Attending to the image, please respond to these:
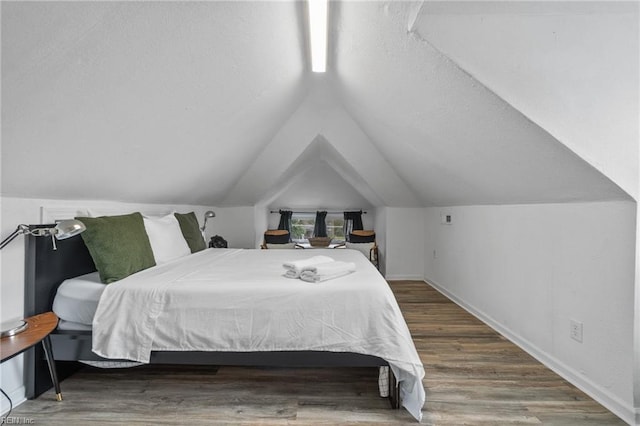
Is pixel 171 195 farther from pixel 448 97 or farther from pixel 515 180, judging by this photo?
pixel 515 180

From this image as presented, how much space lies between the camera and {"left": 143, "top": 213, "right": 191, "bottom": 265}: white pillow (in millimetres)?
2502

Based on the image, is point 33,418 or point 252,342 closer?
point 33,418

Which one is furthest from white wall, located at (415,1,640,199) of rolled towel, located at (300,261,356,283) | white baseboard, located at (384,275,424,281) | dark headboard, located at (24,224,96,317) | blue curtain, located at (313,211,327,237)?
blue curtain, located at (313,211,327,237)

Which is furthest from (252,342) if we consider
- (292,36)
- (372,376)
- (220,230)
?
(220,230)

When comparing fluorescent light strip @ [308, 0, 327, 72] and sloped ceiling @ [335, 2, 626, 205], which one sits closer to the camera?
sloped ceiling @ [335, 2, 626, 205]

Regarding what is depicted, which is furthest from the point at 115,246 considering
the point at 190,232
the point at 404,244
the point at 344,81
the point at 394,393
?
the point at 404,244

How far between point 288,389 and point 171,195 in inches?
93.7

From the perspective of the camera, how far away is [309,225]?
684 centimetres

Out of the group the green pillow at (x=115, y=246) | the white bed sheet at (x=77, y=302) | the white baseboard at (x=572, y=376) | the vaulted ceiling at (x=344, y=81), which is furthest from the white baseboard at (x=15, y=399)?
the white baseboard at (x=572, y=376)

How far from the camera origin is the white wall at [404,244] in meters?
4.70

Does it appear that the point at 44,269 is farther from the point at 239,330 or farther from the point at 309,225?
the point at 309,225

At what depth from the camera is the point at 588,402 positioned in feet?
5.61

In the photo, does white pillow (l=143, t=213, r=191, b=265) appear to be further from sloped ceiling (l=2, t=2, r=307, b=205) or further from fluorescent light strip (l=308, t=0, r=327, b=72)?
fluorescent light strip (l=308, t=0, r=327, b=72)

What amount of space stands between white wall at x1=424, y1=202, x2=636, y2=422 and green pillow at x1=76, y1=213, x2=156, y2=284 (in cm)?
279
